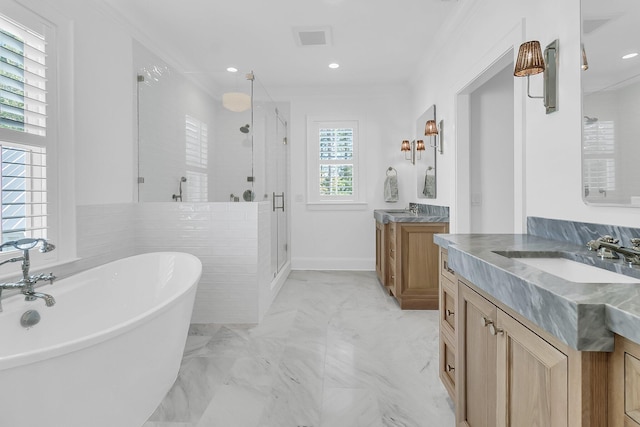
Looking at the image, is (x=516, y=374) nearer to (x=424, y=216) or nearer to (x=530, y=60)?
(x=530, y=60)

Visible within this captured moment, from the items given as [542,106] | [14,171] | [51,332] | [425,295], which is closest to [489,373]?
[542,106]

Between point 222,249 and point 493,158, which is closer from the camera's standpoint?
point 222,249

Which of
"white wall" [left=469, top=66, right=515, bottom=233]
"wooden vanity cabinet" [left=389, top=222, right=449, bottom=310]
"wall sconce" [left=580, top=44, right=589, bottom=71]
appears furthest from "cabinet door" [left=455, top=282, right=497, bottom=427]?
"white wall" [left=469, top=66, right=515, bottom=233]

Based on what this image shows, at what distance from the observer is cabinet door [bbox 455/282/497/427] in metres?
1.19

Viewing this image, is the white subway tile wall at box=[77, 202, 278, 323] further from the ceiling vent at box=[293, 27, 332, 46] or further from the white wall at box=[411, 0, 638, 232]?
the white wall at box=[411, 0, 638, 232]

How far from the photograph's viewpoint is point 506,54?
230 cm

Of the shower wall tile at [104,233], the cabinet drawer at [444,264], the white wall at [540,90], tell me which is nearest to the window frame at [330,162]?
the white wall at [540,90]

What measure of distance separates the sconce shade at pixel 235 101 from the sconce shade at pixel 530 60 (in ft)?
7.28

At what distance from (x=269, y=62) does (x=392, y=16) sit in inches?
Answer: 64.0

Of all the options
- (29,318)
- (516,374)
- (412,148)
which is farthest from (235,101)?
(516,374)

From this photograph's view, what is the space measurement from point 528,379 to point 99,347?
4.26 ft

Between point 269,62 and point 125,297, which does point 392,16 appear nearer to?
point 269,62

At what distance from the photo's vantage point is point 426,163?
414 cm

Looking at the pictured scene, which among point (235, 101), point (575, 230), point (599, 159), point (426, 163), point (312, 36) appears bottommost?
point (575, 230)
